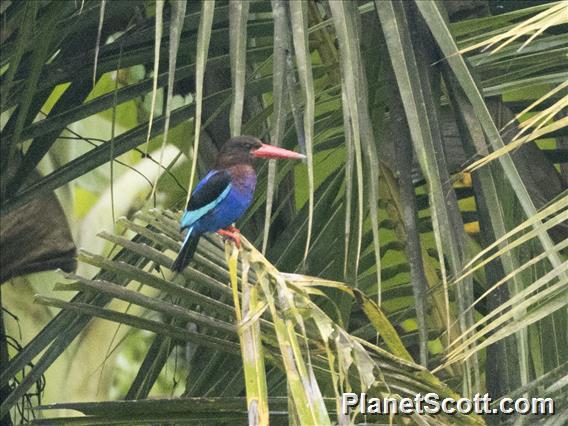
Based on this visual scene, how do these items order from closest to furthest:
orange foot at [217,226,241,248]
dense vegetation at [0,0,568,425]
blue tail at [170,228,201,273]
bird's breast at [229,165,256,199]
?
dense vegetation at [0,0,568,425]
orange foot at [217,226,241,248]
blue tail at [170,228,201,273]
bird's breast at [229,165,256,199]

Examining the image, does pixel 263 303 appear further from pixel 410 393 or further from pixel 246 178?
pixel 246 178

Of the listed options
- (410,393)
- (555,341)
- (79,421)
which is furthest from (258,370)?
(555,341)

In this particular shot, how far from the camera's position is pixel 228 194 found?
98.5 inches

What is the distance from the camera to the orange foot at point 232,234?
182cm

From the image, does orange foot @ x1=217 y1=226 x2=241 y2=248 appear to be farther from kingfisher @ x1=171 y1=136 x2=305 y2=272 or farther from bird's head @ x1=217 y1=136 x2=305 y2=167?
bird's head @ x1=217 y1=136 x2=305 y2=167

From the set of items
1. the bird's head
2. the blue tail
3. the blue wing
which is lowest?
the blue tail

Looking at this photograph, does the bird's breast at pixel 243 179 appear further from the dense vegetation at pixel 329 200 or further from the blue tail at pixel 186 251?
the blue tail at pixel 186 251

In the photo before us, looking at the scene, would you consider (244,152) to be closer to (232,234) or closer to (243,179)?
(243,179)

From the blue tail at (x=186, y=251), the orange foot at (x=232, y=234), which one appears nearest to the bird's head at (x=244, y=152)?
the orange foot at (x=232, y=234)

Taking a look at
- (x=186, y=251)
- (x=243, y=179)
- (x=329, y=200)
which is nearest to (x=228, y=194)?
(x=243, y=179)

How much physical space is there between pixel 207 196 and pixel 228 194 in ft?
0.25

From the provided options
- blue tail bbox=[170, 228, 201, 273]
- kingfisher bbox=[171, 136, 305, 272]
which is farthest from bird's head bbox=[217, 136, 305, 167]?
blue tail bbox=[170, 228, 201, 273]

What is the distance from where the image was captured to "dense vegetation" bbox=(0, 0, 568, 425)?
1502mm

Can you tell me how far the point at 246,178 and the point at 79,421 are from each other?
0.79m
